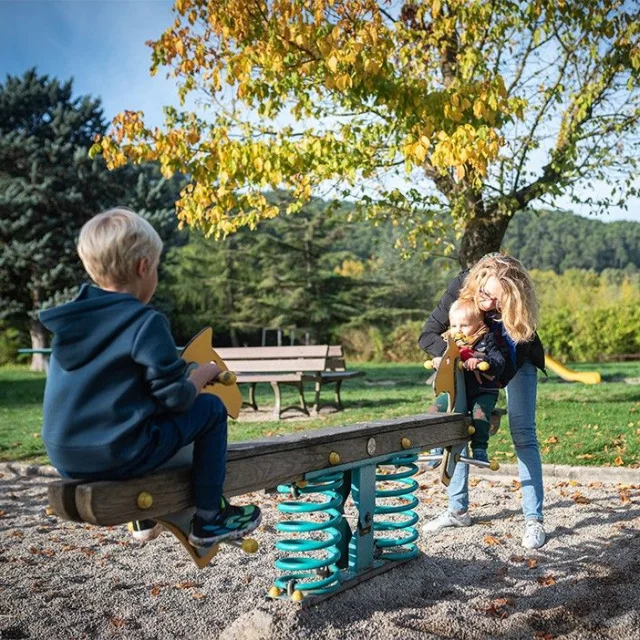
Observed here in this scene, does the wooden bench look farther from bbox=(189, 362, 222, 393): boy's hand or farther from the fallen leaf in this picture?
bbox=(189, 362, 222, 393): boy's hand

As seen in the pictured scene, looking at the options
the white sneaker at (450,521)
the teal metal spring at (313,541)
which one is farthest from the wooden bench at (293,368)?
the teal metal spring at (313,541)

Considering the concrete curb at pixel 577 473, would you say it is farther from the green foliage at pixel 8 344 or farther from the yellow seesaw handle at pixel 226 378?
the green foliage at pixel 8 344

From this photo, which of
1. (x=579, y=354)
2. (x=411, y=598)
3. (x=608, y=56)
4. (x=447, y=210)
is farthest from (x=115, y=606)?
A: (x=579, y=354)

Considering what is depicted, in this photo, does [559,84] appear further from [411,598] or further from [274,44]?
[411,598]

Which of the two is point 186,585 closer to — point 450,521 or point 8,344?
point 450,521

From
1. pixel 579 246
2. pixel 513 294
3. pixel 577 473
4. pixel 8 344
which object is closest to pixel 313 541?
pixel 513 294

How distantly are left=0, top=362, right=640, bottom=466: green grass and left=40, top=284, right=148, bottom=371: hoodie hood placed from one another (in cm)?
581

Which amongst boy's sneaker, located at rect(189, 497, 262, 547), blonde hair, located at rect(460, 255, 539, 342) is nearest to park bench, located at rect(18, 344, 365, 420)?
blonde hair, located at rect(460, 255, 539, 342)

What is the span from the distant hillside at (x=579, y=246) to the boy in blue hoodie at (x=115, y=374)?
6830 centimetres

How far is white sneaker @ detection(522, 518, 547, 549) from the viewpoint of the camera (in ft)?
15.3

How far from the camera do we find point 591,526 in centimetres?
521

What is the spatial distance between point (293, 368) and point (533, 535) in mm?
7565

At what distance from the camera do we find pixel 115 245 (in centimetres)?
246

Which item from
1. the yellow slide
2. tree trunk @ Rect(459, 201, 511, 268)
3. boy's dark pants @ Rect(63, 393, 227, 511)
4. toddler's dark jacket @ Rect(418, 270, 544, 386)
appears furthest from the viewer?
the yellow slide
